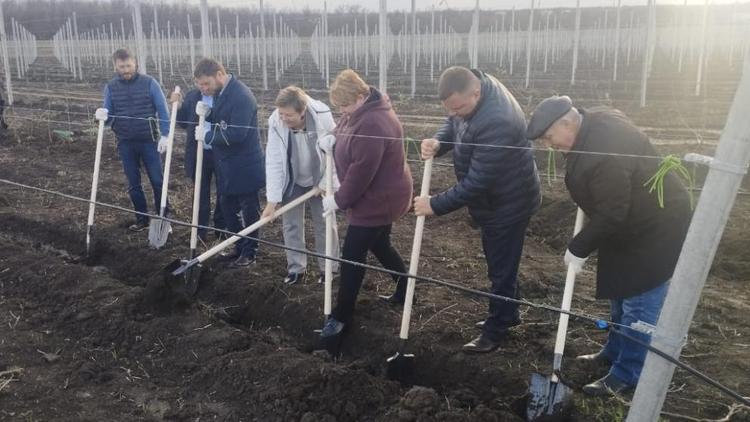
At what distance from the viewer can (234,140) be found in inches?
188

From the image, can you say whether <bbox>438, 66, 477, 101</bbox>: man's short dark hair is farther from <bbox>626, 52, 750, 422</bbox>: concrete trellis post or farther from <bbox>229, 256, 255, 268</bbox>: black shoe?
<bbox>229, 256, 255, 268</bbox>: black shoe

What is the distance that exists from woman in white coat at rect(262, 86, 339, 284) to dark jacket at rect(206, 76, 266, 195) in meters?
0.51

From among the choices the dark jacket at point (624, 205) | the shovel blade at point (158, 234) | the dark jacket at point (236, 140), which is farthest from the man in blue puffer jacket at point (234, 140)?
the dark jacket at point (624, 205)

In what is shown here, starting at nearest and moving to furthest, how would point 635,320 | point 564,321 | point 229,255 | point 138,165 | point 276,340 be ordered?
point 564,321 < point 635,320 < point 276,340 < point 229,255 < point 138,165

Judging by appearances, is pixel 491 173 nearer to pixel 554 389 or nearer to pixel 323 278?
pixel 554 389

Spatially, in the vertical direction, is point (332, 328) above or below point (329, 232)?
below

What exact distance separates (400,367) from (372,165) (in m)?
1.14

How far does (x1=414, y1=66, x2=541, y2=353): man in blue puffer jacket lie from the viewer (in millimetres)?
3227

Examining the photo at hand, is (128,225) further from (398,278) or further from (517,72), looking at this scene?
(517,72)

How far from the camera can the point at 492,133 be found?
322cm

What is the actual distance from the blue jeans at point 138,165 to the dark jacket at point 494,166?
3418 millimetres

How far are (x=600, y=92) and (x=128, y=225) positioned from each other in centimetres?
1243

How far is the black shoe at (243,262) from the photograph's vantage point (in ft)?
16.5

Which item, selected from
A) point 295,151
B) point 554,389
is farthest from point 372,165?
point 554,389
